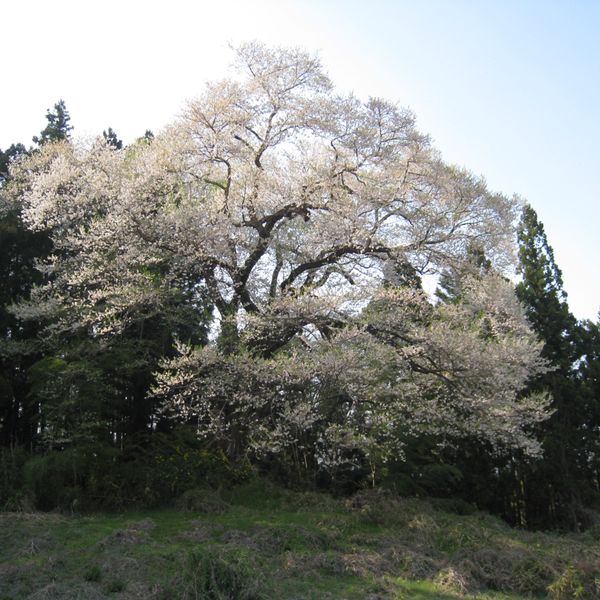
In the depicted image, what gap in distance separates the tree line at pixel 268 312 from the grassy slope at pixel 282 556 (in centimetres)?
139

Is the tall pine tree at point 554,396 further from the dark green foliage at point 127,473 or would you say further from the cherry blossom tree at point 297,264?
the dark green foliage at point 127,473

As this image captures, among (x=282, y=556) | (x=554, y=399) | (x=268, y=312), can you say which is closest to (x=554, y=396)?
(x=554, y=399)

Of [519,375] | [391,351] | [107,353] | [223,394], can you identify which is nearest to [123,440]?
[107,353]

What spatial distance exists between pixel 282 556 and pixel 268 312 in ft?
14.1

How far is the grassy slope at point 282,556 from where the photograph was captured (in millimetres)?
5852

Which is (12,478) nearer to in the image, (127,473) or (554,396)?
(127,473)

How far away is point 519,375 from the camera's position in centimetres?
1020

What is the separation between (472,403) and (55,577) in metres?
6.72

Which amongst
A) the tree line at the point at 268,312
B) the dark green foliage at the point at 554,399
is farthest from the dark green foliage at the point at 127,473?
the dark green foliage at the point at 554,399

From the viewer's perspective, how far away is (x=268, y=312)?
10.4m

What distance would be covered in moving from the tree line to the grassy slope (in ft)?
4.55

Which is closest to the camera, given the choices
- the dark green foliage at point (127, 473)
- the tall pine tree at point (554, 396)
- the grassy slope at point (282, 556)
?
the grassy slope at point (282, 556)

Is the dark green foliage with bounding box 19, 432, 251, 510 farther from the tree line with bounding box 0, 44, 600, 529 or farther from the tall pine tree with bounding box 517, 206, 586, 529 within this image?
the tall pine tree with bounding box 517, 206, 586, 529

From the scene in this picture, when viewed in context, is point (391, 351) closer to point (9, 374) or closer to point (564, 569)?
point (564, 569)
